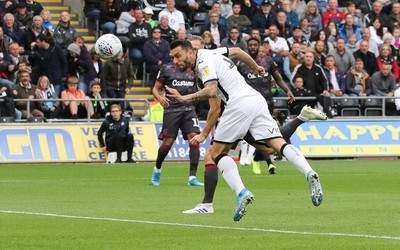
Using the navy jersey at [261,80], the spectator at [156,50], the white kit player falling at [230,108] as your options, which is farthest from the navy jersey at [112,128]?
the white kit player falling at [230,108]

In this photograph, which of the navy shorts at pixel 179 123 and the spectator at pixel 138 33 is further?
the spectator at pixel 138 33

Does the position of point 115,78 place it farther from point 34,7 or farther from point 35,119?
point 34,7

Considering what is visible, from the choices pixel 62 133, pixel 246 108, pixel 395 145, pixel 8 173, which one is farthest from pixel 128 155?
pixel 246 108

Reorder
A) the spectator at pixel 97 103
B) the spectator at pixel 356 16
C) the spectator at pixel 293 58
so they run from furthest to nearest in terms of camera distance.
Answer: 1. the spectator at pixel 356 16
2. the spectator at pixel 293 58
3. the spectator at pixel 97 103

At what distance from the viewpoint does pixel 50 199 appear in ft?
54.9

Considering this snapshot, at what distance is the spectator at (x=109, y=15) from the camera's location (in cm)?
3183

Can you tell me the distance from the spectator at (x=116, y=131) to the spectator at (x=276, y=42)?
6046 mm

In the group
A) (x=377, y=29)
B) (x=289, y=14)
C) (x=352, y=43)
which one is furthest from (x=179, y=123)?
(x=377, y=29)

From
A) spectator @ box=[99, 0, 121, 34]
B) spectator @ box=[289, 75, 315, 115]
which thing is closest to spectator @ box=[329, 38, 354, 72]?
spectator @ box=[289, 75, 315, 115]

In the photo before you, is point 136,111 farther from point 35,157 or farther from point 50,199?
point 50,199

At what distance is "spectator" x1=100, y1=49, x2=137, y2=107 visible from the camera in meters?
29.8

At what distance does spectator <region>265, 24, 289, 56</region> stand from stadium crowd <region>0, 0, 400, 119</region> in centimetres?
3

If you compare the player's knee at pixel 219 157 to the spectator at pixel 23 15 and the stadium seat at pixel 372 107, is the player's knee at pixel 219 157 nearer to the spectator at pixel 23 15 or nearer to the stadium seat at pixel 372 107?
the spectator at pixel 23 15

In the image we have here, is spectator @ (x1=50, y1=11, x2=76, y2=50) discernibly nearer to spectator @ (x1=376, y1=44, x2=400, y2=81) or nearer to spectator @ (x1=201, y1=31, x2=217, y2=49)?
spectator @ (x1=201, y1=31, x2=217, y2=49)
